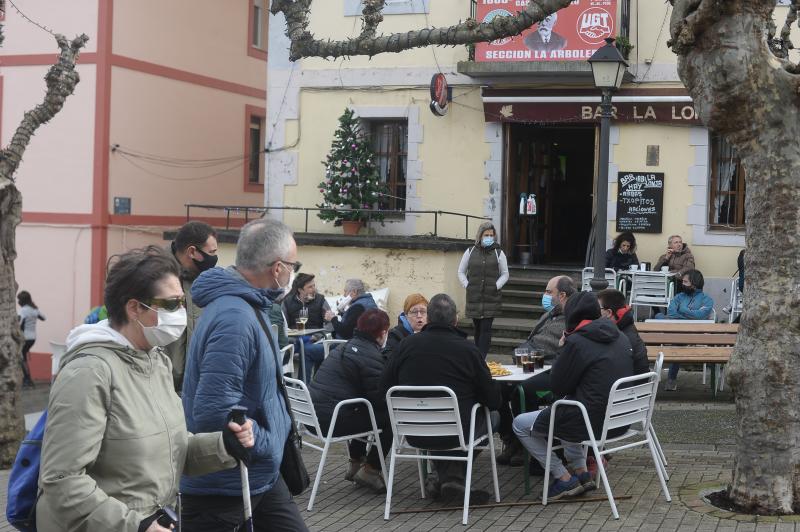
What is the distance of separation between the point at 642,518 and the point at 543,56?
11045 mm

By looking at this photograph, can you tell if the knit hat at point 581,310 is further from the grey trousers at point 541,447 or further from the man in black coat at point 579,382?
the grey trousers at point 541,447

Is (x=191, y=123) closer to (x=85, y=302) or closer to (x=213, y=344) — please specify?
(x=85, y=302)

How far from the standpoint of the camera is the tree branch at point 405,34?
24.6ft

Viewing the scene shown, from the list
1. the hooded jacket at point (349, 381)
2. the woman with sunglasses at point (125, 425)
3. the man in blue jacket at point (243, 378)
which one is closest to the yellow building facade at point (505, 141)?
the hooded jacket at point (349, 381)

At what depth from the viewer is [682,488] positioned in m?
7.99

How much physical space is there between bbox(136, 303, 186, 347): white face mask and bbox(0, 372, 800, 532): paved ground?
12.6ft

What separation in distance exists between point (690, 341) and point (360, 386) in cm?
512

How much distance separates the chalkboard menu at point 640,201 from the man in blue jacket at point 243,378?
1329cm

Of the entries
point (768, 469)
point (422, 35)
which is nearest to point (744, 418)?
point (768, 469)

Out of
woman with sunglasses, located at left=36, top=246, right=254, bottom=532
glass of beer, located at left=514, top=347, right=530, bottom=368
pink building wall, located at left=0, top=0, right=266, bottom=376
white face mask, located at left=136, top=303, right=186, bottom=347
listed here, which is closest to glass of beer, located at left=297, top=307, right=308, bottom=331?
glass of beer, located at left=514, top=347, right=530, bottom=368

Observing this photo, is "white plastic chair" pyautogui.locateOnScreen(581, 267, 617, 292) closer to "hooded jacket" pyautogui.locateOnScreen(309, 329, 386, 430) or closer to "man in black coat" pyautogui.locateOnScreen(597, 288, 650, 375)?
"man in black coat" pyautogui.locateOnScreen(597, 288, 650, 375)

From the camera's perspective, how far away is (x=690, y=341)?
11.9 m

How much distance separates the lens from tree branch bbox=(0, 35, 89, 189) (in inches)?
455

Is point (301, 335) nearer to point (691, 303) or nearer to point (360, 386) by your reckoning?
point (360, 386)
